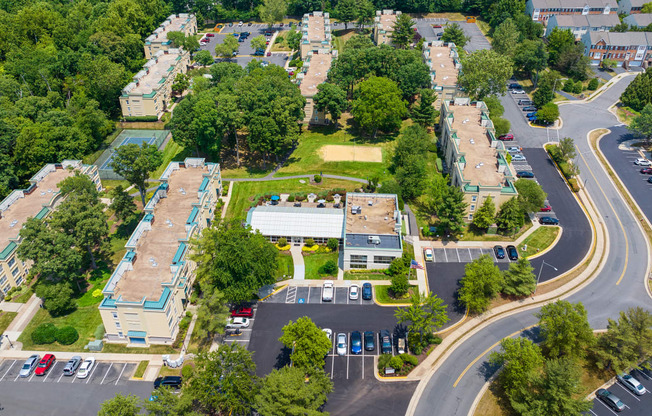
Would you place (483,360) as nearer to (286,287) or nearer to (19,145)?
(286,287)

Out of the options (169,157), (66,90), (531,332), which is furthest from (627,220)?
(66,90)

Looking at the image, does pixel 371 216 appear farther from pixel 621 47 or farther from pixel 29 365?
pixel 621 47

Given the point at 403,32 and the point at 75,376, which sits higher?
the point at 403,32

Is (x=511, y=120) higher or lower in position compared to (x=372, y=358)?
higher

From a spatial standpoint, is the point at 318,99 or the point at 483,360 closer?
the point at 483,360

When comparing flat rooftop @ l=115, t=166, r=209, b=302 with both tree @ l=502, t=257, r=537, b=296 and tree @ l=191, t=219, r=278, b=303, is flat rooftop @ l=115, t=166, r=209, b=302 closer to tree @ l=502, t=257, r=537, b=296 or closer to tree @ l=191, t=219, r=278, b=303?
tree @ l=191, t=219, r=278, b=303

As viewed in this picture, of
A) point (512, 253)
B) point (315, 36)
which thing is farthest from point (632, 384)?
point (315, 36)

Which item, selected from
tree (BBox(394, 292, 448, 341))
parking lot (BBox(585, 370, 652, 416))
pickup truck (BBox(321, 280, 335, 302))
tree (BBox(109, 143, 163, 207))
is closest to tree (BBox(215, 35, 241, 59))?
tree (BBox(109, 143, 163, 207))

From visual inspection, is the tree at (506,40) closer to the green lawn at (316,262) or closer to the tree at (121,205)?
the green lawn at (316,262)
